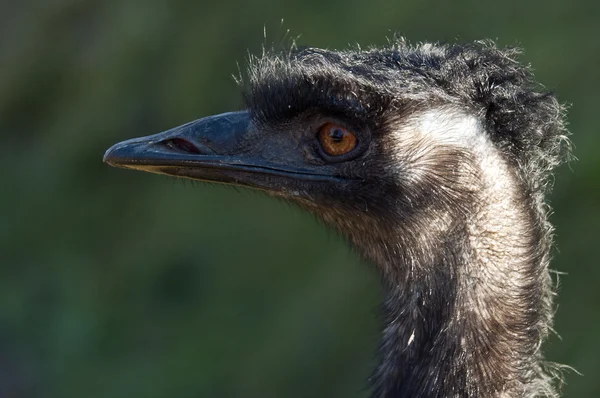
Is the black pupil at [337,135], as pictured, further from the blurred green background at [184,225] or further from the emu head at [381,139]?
the blurred green background at [184,225]

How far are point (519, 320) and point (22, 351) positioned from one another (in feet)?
15.7

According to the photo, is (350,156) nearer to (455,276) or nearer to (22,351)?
(455,276)

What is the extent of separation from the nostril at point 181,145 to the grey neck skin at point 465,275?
612 millimetres

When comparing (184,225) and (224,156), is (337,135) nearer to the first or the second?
(224,156)

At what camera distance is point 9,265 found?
7750 millimetres

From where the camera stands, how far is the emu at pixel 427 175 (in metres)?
3.08

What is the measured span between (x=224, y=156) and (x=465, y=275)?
0.80 metres

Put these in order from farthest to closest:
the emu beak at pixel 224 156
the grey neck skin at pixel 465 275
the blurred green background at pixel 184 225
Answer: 1. the blurred green background at pixel 184 225
2. the emu beak at pixel 224 156
3. the grey neck skin at pixel 465 275

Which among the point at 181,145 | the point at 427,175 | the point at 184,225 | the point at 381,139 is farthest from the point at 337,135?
the point at 184,225

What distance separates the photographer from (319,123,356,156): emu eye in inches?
124

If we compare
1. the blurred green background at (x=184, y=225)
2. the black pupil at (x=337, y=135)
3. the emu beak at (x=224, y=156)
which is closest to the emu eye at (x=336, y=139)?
the black pupil at (x=337, y=135)

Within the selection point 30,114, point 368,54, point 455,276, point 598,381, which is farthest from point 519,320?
point 30,114

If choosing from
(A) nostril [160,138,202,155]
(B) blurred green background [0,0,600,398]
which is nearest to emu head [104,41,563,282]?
(A) nostril [160,138,202,155]

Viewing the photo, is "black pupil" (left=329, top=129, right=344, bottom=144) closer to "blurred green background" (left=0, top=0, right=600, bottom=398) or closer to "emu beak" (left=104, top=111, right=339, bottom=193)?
"emu beak" (left=104, top=111, right=339, bottom=193)
